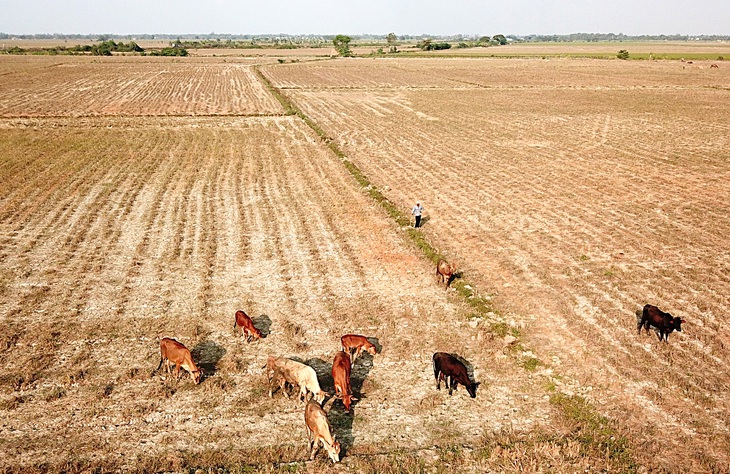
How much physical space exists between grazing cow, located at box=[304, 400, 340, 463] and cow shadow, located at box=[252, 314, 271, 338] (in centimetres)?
391

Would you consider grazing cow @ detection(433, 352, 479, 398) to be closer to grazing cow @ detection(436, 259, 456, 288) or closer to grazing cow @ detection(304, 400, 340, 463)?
grazing cow @ detection(304, 400, 340, 463)

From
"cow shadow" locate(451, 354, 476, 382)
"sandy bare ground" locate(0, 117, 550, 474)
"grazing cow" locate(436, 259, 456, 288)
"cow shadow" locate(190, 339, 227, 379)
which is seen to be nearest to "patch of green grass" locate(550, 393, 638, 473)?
"sandy bare ground" locate(0, 117, 550, 474)

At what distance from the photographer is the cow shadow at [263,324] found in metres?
12.7

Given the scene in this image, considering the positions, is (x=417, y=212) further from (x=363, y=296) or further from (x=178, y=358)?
(x=178, y=358)

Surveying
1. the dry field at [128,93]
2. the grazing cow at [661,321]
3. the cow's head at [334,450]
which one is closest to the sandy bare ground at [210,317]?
the cow's head at [334,450]

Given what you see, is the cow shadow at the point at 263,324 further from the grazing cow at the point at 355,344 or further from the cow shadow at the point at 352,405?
the cow shadow at the point at 352,405

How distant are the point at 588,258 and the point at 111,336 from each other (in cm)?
1474

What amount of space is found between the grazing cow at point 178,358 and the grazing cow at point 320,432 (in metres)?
3.05

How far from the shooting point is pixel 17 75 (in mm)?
80375

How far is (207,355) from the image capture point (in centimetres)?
1171

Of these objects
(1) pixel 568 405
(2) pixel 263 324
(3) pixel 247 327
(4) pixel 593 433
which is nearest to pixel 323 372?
(3) pixel 247 327

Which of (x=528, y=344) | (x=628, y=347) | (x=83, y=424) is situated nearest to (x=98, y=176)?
(x=83, y=424)

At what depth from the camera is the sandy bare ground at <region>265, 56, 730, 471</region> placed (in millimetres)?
10758

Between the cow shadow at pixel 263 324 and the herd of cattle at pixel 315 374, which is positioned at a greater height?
the herd of cattle at pixel 315 374
